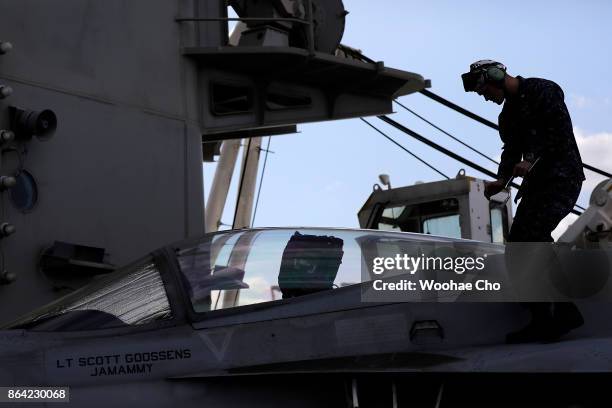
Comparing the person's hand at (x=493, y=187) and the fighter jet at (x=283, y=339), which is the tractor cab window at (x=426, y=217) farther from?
the fighter jet at (x=283, y=339)

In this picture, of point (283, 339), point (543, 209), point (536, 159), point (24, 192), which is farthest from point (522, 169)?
point (24, 192)

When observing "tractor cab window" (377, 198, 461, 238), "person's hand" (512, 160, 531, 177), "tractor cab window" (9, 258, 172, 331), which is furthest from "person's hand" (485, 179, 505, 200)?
"tractor cab window" (377, 198, 461, 238)

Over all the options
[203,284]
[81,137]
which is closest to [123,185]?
[81,137]

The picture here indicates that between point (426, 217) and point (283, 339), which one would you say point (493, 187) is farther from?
point (426, 217)

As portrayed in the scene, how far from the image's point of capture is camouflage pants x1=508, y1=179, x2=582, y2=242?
6047mm

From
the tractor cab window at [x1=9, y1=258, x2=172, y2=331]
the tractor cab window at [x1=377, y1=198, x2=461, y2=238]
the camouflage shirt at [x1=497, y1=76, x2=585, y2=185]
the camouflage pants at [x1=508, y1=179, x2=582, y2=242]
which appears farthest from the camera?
the tractor cab window at [x1=377, y1=198, x2=461, y2=238]

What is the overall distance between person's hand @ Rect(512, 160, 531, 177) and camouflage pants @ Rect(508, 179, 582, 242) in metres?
0.16

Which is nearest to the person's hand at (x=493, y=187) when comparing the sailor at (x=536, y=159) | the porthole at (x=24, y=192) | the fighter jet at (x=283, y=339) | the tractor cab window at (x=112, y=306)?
the sailor at (x=536, y=159)

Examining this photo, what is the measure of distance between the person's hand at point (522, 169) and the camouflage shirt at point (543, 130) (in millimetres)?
81

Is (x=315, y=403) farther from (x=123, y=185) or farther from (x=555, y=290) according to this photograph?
(x=123, y=185)

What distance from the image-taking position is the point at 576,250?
20.1 feet

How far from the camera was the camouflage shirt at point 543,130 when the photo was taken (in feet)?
20.3

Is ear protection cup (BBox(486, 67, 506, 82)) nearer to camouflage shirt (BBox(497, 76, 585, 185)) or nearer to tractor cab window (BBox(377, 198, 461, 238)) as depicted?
camouflage shirt (BBox(497, 76, 585, 185))

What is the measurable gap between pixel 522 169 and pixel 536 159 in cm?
15
